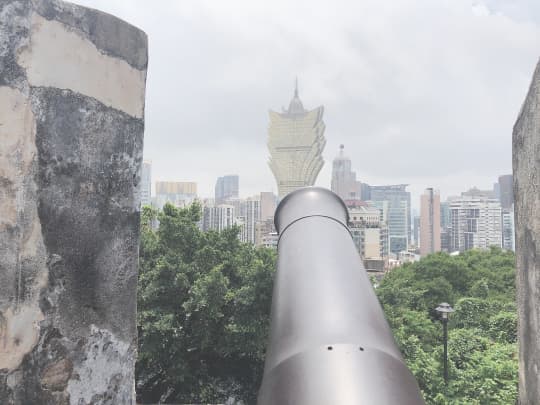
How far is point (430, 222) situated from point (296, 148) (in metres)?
39.3

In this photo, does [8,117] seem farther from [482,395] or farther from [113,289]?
[482,395]

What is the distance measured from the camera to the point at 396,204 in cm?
15425

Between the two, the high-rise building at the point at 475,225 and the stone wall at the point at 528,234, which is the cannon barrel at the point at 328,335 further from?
the high-rise building at the point at 475,225

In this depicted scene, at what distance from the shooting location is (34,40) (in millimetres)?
1447

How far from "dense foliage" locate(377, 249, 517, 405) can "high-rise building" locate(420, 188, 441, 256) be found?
8019cm

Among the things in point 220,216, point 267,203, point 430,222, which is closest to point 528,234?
point 220,216

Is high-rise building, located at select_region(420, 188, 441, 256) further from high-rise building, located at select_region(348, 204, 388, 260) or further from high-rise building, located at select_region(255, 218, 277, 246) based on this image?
high-rise building, located at select_region(255, 218, 277, 246)

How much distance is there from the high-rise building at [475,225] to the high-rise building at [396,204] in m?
50.0

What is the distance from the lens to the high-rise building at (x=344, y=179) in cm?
14412

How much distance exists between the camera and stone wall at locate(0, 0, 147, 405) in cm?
140

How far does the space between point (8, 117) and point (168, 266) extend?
6.20 metres

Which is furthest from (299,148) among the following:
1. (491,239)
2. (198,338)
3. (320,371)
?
(320,371)

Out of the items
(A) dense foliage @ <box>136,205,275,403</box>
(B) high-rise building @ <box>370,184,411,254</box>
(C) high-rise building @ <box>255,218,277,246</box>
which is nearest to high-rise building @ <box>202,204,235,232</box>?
(C) high-rise building @ <box>255,218,277,246</box>

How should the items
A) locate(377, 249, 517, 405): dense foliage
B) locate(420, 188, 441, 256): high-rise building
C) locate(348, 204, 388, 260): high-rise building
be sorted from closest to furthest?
locate(377, 249, 517, 405): dense foliage, locate(348, 204, 388, 260): high-rise building, locate(420, 188, 441, 256): high-rise building
